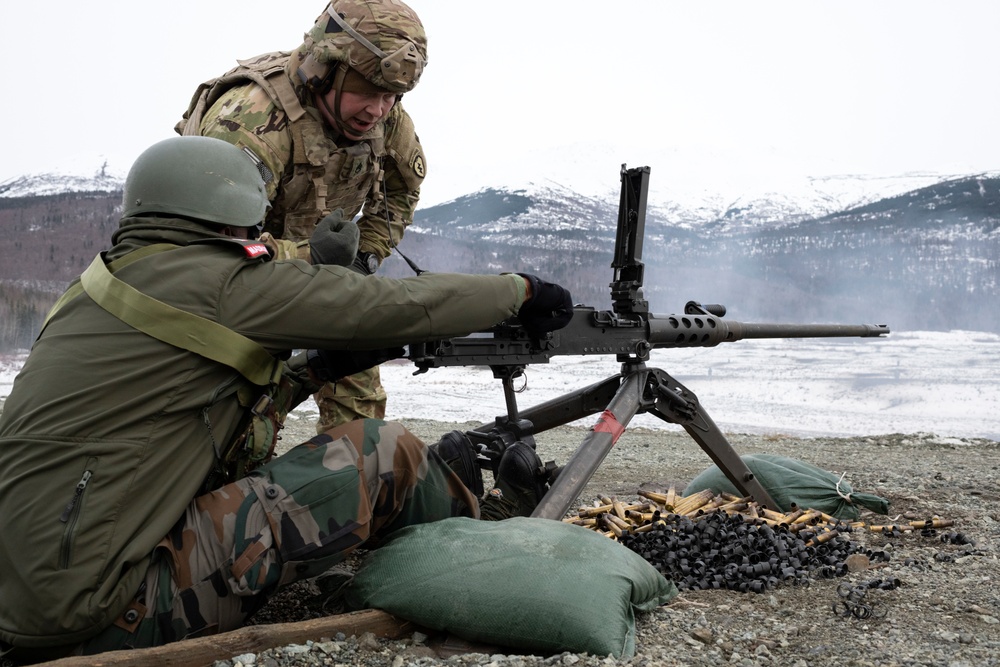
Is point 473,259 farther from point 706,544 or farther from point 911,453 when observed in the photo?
point 706,544

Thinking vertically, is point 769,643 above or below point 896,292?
below

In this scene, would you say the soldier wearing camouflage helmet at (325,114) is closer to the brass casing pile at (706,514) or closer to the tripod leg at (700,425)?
the brass casing pile at (706,514)

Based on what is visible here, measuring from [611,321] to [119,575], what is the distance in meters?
2.46

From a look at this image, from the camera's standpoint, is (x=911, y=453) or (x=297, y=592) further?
(x=911, y=453)

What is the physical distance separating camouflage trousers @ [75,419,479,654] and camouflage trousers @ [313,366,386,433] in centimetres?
168

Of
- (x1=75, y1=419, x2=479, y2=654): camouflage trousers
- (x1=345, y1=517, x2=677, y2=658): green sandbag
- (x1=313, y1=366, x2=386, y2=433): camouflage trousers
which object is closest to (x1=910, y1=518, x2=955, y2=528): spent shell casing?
(x1=345, y1=517, x2=677, y2=658): green sandbag

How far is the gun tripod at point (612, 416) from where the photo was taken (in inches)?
148

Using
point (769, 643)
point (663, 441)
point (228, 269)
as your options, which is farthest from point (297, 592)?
point (663, 441)

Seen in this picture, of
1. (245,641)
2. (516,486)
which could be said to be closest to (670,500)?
(516,486)

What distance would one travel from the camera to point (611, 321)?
407 centimetres

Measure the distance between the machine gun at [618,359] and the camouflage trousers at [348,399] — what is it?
0.64 m

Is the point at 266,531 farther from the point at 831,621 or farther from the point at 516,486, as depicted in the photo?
the point at 831,621

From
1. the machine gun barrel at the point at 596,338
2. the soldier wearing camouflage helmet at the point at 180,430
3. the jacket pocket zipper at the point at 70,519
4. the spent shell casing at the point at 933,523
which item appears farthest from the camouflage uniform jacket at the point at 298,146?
the spent shell casing at the point at 933,523

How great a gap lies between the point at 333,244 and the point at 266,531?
929 millimetres
